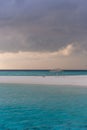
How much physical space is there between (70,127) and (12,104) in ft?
16.2

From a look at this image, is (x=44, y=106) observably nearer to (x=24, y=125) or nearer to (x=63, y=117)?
(x=63, y=117)

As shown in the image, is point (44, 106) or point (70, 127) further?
point (44, 106)

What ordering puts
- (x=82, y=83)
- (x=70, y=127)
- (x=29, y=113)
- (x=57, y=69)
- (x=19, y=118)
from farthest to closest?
(x=57, y=69)
(x=82, y=83)
(x=29, y=113)
(x=19, y=118)
(x=70, y=127)

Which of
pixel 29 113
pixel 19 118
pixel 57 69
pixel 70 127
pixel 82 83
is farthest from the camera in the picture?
pixel 57 69

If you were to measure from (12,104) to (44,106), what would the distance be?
1553 millimetres

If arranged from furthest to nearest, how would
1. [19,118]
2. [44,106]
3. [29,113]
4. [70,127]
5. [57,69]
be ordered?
[57,69] → [44,106] → [29,113] → [19,118] → [70,127]

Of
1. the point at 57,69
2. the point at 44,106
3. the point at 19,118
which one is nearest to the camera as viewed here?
the point at 19,118

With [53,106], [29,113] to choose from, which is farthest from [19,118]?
[53,106]

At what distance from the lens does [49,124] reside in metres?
8.91

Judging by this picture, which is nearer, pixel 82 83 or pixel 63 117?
pixel 63 117

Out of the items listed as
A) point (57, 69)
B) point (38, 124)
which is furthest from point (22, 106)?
point (57, 69)

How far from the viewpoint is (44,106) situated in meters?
12.3

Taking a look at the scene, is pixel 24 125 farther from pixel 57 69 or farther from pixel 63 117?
pixel 57 69

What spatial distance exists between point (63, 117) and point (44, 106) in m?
2.49
